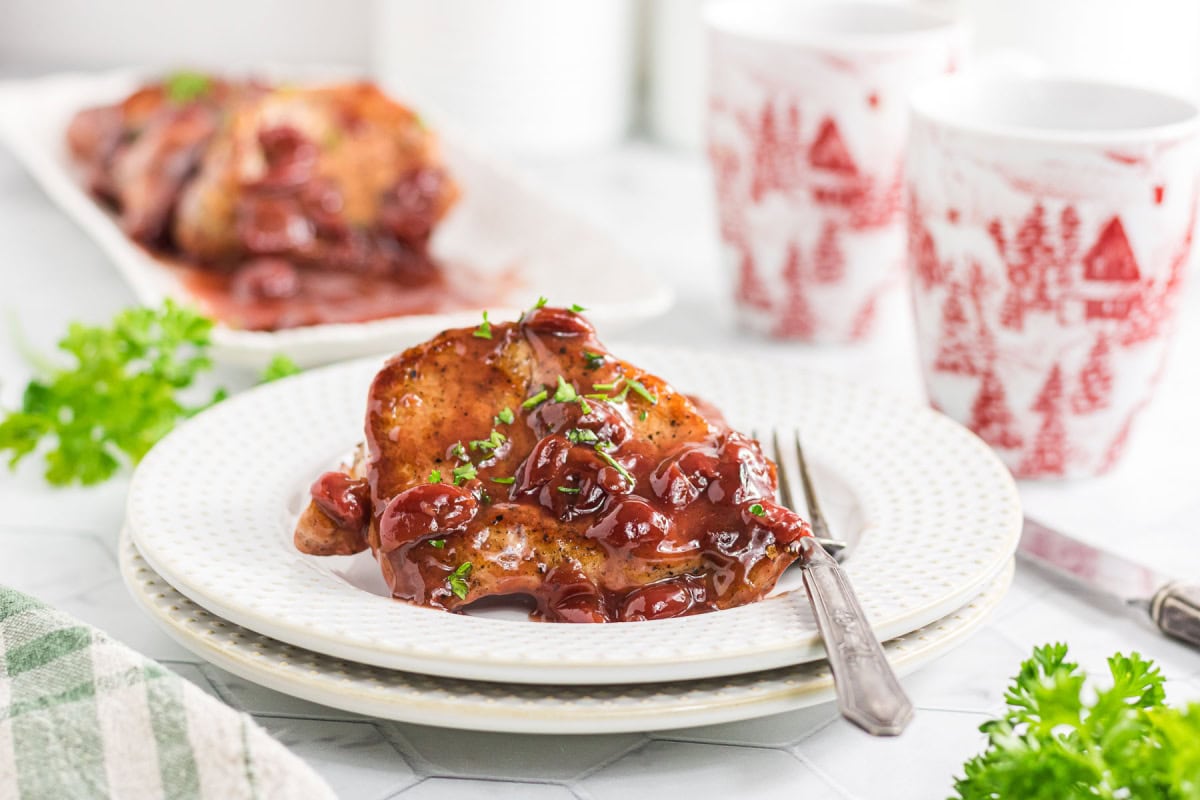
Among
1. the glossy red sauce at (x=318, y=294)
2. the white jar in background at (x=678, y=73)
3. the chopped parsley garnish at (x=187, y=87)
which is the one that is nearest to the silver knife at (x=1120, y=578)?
the glossy red sauce at (x=318, y=294)

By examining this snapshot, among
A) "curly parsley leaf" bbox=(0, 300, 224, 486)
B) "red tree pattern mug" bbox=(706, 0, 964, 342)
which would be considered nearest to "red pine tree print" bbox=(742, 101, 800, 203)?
"red tree pattern mug" bbox=(706, 0, 964, 342)

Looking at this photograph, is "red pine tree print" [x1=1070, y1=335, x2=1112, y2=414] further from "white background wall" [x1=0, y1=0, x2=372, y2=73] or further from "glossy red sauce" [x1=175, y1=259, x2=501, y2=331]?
"white background wall" [x1=0, y1=0, x2=372, y2=73]

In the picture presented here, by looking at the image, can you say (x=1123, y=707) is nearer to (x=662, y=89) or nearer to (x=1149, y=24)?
(x=1149, y=24)

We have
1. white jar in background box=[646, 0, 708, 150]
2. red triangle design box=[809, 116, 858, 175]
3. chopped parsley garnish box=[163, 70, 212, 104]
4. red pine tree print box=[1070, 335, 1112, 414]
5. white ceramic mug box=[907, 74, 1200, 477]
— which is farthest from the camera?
white jar in background box=[646, 0, 708, 150]

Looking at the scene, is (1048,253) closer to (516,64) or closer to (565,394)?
(565,394)

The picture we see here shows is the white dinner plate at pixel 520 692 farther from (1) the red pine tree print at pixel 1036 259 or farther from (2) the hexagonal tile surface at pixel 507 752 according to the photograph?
(1) the red pine tree print at pixel 1036 259

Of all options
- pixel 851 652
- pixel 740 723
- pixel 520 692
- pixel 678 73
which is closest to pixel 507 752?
pixel 520 692

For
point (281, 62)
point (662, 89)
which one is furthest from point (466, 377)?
point (281, 62)

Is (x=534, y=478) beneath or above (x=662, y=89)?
above
